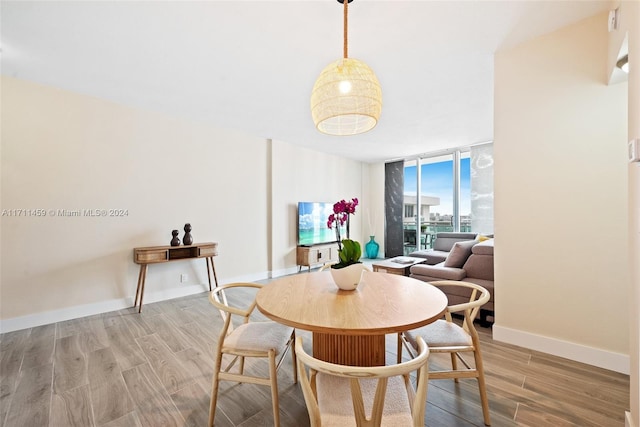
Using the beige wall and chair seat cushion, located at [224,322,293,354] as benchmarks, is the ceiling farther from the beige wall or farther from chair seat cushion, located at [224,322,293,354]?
chair seat cushion, located at [224,322,293,354]

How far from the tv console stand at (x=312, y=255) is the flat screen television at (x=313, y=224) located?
19 centimetres

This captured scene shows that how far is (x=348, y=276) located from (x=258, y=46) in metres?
2.11

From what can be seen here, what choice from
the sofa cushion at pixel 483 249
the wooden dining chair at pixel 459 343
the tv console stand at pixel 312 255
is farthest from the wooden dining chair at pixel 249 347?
the tv console stand at pixel 312 255

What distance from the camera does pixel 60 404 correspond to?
1.73m

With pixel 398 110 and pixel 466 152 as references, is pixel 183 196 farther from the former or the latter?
pixel 466 152

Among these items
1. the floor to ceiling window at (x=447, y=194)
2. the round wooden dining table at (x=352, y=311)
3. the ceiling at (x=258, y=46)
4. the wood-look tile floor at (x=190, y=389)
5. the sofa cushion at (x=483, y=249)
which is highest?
the ceiling at (x=258, y=46)

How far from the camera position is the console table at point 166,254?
3379 mm

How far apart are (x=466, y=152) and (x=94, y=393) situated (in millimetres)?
6857

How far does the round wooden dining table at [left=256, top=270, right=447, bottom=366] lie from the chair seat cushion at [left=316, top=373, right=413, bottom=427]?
214 mm

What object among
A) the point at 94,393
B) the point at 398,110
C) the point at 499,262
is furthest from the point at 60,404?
the point at 398,110

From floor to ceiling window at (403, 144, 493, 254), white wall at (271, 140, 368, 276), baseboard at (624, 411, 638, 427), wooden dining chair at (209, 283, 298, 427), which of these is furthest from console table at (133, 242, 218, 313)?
floor to ceiling window at (403, 144, 493, 254)

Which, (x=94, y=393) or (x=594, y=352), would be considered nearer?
(x=94, y=393)

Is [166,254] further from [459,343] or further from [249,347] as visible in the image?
[459,343]

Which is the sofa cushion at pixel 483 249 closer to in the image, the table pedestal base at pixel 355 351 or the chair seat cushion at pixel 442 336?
the chair seat cushion at pixel 442 336
